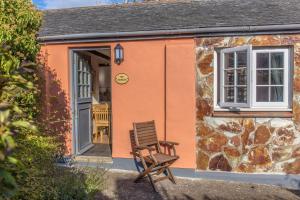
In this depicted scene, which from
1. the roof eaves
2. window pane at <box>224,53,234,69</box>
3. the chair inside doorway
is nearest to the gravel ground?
the chair inside doorway

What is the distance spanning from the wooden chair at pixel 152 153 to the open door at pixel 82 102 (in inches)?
72.0

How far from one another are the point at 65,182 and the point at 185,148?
3.06m

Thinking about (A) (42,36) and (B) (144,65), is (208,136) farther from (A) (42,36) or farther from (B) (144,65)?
(A) (42,36)

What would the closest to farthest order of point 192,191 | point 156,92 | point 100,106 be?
point 192,191 < point 156,92 < point 100,106

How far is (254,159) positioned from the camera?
614cm

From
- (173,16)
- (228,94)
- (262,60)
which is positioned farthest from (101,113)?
(262,60)

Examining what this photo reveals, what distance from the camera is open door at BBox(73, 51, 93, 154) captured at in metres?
7.41

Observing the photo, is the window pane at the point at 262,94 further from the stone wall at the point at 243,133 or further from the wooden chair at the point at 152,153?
the wooden chair at the point at 152,153

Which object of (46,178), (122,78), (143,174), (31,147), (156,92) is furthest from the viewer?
(122,78)

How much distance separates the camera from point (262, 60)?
20.2 feet

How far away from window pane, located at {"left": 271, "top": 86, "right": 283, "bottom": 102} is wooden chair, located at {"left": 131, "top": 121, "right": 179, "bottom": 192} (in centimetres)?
231

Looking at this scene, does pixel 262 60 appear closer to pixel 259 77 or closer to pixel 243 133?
pixel 259 77

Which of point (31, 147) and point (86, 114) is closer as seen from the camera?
point (31, 147)

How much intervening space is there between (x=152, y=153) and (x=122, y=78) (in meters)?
1.91
